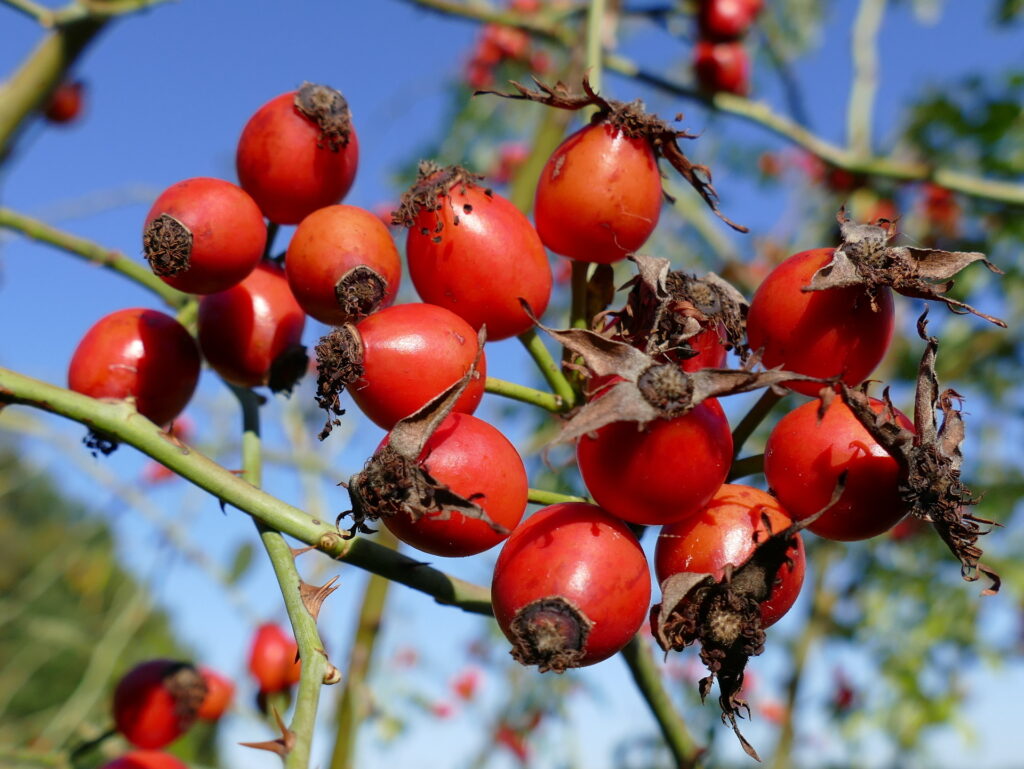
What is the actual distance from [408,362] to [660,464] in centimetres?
36

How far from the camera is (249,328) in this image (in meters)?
1.52

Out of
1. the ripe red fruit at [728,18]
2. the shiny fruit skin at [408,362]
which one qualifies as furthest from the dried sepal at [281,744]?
the ripe red fruit at [728,18]

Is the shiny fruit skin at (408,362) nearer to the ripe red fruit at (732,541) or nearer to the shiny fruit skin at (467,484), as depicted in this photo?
the shiny fruit skin at (467,484)

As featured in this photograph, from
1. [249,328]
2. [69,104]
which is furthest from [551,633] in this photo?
[69,104]

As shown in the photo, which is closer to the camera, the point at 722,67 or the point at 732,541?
the point at 732,541

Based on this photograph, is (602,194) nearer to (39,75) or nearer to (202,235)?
(202,235)

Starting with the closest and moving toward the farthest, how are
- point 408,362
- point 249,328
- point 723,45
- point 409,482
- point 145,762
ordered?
point 409,482, point 408,362, point 249,328, point 145,762, point 723,45

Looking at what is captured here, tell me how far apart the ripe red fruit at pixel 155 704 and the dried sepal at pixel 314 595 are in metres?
1.36

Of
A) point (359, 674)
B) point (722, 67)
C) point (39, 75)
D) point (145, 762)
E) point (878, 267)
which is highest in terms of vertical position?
point (722, 67)

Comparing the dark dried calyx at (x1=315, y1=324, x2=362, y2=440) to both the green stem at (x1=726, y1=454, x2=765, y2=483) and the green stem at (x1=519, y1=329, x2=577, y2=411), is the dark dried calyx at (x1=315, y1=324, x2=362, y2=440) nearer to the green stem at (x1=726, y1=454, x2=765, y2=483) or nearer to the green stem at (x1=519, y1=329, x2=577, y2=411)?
the green stem at (x1=519, y1=329, x2=577, y2=411)

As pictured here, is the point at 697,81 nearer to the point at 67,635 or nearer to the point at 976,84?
the point at 976,84

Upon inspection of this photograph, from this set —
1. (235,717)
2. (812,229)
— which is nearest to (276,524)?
(235,717)

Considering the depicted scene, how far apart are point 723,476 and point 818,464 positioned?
4.9 inches

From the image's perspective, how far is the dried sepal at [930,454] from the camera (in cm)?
109
